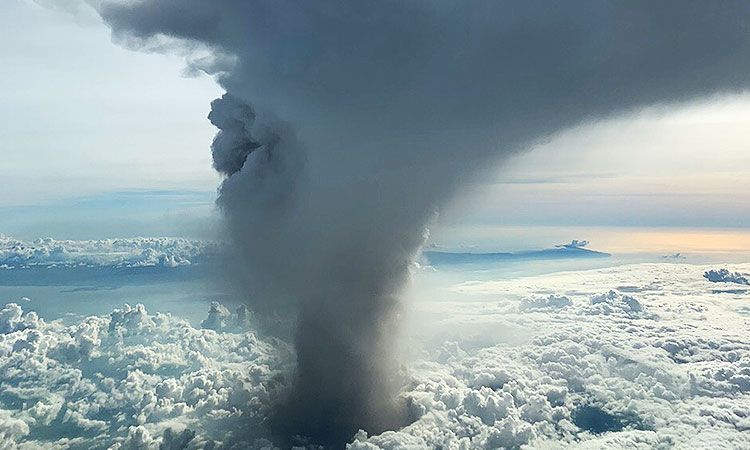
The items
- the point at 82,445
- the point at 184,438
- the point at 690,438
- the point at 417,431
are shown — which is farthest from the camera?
the point at 82,445

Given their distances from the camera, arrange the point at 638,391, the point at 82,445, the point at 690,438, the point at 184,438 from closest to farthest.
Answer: the point at 690,438 < the point at 184,438 < the point at 638,391 < the point at 82,445

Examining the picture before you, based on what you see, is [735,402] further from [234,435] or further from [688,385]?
[234,435]

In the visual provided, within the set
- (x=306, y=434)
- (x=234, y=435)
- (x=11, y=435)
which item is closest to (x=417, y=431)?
(x=306, y=434)

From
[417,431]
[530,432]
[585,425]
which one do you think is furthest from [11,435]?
[585,425]

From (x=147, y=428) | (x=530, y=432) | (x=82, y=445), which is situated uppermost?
(x=530, y=432)

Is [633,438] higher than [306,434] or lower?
lower

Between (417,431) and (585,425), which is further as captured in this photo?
(585,425)

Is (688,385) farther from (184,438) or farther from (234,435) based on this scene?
(184,438)

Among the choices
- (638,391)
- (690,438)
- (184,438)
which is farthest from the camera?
(638,391)

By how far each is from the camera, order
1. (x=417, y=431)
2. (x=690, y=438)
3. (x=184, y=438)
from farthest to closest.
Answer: (x=184, y=438) → (x=690, y=438) → (x=417, y=431)
